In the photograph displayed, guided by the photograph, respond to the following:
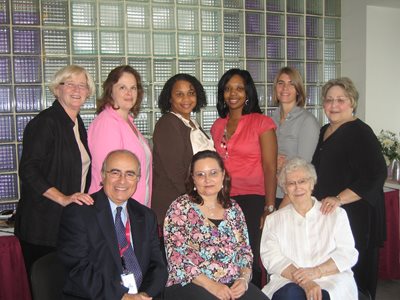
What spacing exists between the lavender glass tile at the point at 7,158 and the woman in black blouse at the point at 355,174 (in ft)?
8.46

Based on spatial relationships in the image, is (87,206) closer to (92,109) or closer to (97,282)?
(97,282)

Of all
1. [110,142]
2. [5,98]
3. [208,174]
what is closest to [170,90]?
[110,142]

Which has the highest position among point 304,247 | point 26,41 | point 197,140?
point 26,41

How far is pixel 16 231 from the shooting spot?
2.39 m

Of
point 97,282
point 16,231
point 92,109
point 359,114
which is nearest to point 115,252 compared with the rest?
point 97,282

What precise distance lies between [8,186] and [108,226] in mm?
2344

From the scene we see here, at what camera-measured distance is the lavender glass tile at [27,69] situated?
3.90 m

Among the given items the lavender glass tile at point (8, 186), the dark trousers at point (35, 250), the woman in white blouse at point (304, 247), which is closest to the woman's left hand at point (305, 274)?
the woman in white blouse at point (304, 247)

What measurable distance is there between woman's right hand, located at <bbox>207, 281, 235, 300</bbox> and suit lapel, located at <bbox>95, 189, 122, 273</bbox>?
47cm

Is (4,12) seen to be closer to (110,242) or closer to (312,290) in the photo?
(110,242)

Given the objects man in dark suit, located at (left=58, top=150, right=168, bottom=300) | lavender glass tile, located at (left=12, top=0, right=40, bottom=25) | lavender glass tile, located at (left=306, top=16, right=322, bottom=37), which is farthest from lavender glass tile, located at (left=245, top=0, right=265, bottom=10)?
man in dark suit, located at (left=58, top=150, right=168, bottom=300)

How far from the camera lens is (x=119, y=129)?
2496 mm

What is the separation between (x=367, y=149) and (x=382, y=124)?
2.83 m

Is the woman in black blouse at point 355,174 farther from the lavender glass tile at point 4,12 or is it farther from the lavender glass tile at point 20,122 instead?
the lavender glass tile at point 4,12
